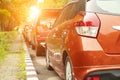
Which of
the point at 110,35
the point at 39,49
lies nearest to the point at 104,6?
the point at 110,35

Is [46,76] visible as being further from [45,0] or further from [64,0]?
[45,0]

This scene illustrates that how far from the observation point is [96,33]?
5.41m

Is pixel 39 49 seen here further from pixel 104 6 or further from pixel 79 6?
pixel 104 6

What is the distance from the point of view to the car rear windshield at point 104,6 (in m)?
5.56

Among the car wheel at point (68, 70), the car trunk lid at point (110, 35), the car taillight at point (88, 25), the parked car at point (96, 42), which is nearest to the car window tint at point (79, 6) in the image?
the parked car at point (96, 42)

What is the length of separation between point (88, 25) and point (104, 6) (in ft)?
1.35

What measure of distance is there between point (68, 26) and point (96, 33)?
993mm

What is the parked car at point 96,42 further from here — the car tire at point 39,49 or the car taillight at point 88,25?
the car tire at point 39,49

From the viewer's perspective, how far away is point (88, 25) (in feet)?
18.0

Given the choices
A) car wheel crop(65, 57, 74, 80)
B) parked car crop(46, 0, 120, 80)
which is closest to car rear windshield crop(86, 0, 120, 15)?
parked car crop(46, 0, 120, 80)

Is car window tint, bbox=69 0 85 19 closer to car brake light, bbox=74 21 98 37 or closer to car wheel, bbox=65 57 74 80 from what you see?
car brake light, bbox=74 21 98 37

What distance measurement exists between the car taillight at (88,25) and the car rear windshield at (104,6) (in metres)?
0.13

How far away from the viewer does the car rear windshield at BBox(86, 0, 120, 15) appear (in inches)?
219

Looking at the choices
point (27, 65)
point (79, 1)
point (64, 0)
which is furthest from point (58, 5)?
point (79, 1)
